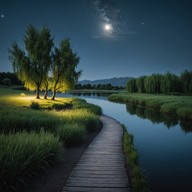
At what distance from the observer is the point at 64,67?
119ft

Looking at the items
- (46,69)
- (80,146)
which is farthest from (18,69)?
(80,146)

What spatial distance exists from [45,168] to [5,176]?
1659mm

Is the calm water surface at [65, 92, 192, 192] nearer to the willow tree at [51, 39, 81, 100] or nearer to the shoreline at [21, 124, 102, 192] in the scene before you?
the shoreline at [21, 124, 102, 192]

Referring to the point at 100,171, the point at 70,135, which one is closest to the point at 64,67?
the point at 70,135

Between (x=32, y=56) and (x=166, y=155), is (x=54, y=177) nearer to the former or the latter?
(x=166, y=155)

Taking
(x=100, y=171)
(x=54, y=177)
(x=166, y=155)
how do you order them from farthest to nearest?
(x=166, y=155) → (x=100, y=171) → (x=54, y=177)

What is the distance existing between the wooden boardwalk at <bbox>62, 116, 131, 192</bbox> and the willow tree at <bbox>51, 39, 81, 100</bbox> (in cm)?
2608

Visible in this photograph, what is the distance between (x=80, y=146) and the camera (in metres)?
10.8

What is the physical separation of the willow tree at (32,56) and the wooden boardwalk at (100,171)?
84.4 ft

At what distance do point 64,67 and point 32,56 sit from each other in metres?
5.48

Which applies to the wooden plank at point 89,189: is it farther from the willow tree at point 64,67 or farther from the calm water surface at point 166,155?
the willow tree at point 64,67

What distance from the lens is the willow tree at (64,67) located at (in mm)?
35719

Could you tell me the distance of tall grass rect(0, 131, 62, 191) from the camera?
18.4 feet

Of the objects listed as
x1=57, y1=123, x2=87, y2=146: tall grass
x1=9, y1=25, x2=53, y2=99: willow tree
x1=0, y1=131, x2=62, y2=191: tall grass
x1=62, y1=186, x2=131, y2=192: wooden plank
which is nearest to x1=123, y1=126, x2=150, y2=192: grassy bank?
x1=62, y1=186, x2=131, y2=192: wooden plank
